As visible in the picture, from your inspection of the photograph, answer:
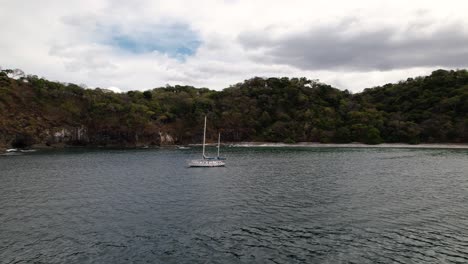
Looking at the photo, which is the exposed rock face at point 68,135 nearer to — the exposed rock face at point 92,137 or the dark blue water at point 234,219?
the exposed rock face at point 92,137

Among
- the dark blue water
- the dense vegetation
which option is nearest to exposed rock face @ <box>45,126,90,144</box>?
the dense vegetation

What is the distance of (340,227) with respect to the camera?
113 ft

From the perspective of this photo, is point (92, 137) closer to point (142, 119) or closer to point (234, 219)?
point (142, 119)

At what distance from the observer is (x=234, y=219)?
37.8 meters

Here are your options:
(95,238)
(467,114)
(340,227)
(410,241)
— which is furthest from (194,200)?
(467,114)

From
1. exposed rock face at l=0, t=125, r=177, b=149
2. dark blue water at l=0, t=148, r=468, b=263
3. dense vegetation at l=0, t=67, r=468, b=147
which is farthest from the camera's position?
dense vegetation at l=0, t=67, r=468, b=147

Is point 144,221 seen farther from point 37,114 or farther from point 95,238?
point 37,114

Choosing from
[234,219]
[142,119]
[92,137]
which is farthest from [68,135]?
[234,219]

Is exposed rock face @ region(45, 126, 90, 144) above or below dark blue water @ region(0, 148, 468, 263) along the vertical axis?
above

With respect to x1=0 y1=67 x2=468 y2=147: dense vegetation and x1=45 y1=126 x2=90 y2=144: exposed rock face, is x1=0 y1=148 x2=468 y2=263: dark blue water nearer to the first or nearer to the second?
x1=45 y1=126 x2=90 y2=144: exposed rock face

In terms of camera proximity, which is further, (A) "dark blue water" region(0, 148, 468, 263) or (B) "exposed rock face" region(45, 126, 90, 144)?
(B) "exposed rock face" region(45, 126, 90, 144)

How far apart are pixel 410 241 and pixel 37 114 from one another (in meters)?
177

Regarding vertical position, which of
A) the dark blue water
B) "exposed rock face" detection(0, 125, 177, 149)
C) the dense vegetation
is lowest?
the dark blue water

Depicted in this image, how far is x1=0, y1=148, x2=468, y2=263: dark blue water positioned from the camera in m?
27.5
